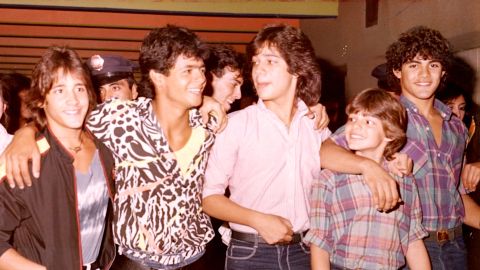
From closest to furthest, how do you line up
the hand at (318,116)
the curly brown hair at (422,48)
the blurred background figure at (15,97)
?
the hand at (318,116) < the curly brown hair at (422,48) < the blurred background figure at (15,97)

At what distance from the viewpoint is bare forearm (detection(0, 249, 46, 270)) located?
216 cm

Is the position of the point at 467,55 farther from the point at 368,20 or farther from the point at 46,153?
the point at 46,153

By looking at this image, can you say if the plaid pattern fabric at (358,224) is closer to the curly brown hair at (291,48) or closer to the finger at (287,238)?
the finger at (287,238)

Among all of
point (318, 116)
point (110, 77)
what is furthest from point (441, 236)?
point (110, 77)

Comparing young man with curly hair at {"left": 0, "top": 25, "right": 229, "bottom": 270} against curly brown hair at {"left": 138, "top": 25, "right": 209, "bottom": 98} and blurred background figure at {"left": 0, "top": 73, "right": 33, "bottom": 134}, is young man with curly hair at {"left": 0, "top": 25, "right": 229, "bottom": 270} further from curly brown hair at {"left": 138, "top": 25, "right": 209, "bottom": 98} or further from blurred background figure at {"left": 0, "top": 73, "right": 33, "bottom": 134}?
blurred background figure at {"left": 0, "top": 73, "right": 33, "bottom": 134}

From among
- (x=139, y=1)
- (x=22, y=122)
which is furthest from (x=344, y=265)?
(x=139, y=1)

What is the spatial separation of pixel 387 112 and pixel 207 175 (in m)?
0.94

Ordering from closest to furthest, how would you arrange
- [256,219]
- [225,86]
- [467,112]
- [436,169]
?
[256,219] < [436,169] < [225,86] < [467,112]

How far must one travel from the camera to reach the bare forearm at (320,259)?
8.01 ft

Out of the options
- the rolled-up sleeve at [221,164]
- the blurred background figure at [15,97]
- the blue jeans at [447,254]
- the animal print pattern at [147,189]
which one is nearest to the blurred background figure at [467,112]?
the blue jeans at [447,254]

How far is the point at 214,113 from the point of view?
280 cm

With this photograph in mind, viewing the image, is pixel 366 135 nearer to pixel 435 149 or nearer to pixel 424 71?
pixel 435 149

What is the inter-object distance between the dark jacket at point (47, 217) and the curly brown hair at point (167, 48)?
2.13 ft

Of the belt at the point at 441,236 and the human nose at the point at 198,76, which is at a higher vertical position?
the human nose at the point at 198,76
